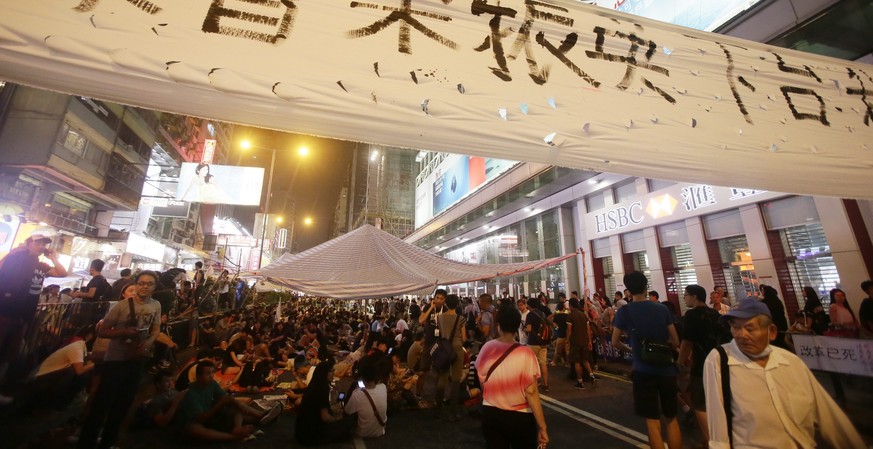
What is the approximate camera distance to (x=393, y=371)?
734 cm

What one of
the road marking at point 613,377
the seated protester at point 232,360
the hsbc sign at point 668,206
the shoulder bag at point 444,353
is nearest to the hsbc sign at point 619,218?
the hsbc sign at point 668,206

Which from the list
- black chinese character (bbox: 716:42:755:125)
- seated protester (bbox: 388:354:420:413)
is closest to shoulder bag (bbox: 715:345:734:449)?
black chinese character (bbox: 716:42:755:125)

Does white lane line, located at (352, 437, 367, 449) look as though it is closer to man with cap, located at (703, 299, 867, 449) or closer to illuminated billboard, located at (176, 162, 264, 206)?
man with cap, located at (703, 299, 867, 449)

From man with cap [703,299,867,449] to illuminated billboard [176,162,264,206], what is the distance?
16680 mm

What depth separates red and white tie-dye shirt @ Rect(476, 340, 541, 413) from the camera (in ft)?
9.95

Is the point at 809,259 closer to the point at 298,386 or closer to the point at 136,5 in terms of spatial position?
the point at 298,386

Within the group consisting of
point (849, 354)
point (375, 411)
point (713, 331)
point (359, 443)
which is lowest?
point (359, 443)

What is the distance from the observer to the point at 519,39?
7.04ft

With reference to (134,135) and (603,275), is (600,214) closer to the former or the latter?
(603,275)

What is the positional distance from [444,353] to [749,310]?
4.93m

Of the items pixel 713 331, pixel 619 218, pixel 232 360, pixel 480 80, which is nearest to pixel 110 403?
pixel 232 360

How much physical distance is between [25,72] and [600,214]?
58.1 ft

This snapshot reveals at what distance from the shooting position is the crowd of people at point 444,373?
2.03 metres

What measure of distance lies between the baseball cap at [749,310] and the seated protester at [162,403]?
7201mm
